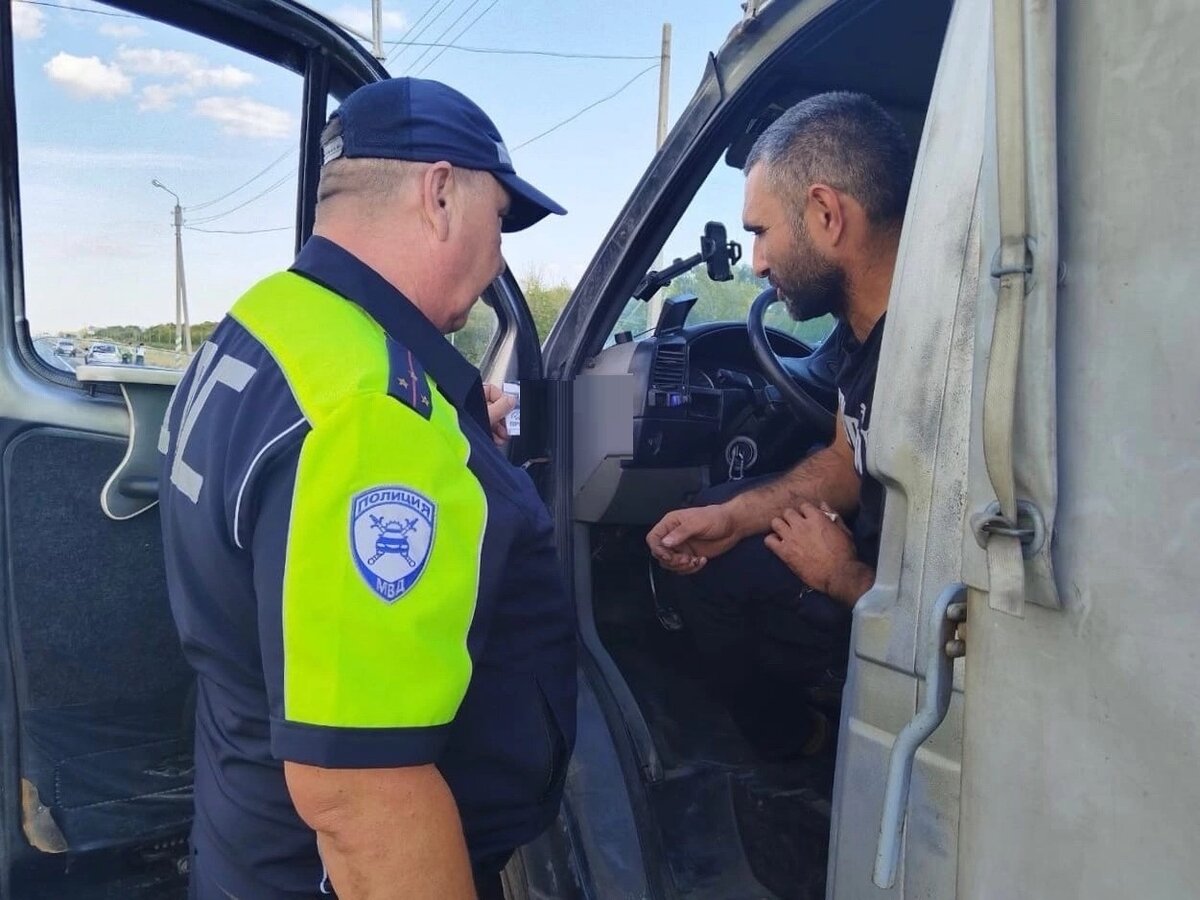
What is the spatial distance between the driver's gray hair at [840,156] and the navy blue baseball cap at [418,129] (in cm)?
86

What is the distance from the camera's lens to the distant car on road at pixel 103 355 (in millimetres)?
1841

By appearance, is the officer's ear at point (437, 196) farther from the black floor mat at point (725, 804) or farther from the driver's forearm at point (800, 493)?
the black floor mat at point (725, 804)

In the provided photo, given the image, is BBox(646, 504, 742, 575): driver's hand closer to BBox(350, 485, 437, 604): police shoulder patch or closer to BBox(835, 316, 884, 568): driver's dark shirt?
BBox(835, 316, 884, 568): driver's dark shirt

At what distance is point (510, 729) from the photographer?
4.30 feet

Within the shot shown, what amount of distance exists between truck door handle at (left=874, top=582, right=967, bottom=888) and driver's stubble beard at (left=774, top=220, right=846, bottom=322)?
1.23 meters

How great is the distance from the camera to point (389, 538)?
997mm

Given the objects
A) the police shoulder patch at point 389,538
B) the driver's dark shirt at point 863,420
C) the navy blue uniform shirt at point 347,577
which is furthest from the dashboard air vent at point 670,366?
the police shoulder patch at point 389,538

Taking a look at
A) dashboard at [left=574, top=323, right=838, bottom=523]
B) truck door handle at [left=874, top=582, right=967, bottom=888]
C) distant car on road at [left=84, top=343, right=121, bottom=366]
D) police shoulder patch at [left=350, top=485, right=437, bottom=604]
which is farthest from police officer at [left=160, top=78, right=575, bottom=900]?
dashboard at [left=574, top=323, right=838, bottom=523]

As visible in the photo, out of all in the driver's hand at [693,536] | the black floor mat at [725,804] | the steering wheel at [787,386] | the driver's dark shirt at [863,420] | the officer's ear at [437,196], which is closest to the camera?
the officer's ear at [437,196]

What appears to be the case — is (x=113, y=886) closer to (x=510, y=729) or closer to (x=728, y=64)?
(x=510, y=729)

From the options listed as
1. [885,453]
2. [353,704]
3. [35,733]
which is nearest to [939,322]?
[885,453]

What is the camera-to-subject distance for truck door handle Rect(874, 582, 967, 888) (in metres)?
0.94

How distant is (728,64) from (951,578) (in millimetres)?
1166

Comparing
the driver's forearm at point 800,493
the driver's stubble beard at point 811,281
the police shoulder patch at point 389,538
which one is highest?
the driver's stubble beard at point 811,281
